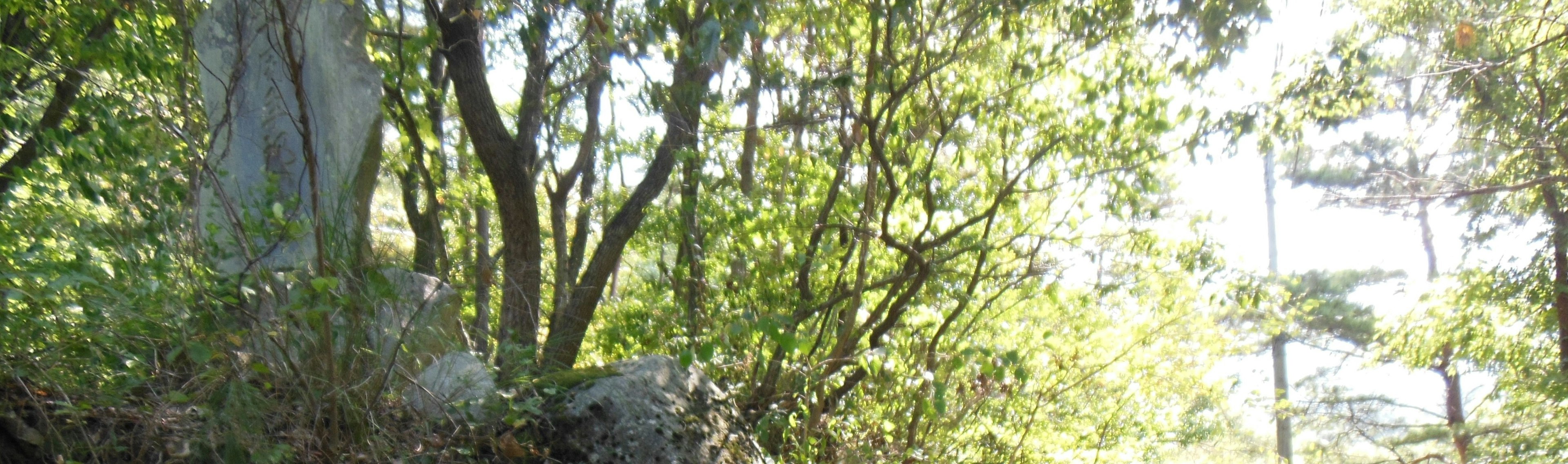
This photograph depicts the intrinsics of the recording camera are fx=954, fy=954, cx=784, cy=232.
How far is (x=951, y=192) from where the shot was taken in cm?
604

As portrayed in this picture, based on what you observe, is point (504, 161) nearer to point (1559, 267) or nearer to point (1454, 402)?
point (1559, 267)

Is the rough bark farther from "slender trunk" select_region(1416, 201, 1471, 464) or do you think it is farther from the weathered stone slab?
→ "slender trunk" select_region(1416, 201, 1471, 464)

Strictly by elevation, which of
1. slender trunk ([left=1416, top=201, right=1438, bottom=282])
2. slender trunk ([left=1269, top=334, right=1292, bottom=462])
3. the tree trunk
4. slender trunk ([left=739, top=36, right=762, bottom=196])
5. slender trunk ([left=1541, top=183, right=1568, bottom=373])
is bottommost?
A: the tree trunk

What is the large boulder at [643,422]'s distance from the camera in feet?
11.6

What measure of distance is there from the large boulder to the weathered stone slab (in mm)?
1034

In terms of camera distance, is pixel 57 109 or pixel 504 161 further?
pixel 504 161

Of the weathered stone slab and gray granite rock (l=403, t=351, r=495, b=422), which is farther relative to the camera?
the weathered stone slab

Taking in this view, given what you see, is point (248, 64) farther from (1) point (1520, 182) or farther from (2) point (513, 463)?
(1) point (1520, 182)

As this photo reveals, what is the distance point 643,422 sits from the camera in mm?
3676

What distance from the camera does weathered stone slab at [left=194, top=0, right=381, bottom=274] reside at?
3354 mm

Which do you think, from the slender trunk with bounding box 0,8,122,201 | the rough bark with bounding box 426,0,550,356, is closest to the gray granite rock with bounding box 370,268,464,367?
the slender trunk with bounding box 0,8,122,201

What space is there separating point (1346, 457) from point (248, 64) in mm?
19981

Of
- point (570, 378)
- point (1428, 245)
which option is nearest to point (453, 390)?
point (570, 378)

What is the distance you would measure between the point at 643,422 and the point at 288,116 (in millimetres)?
1747
